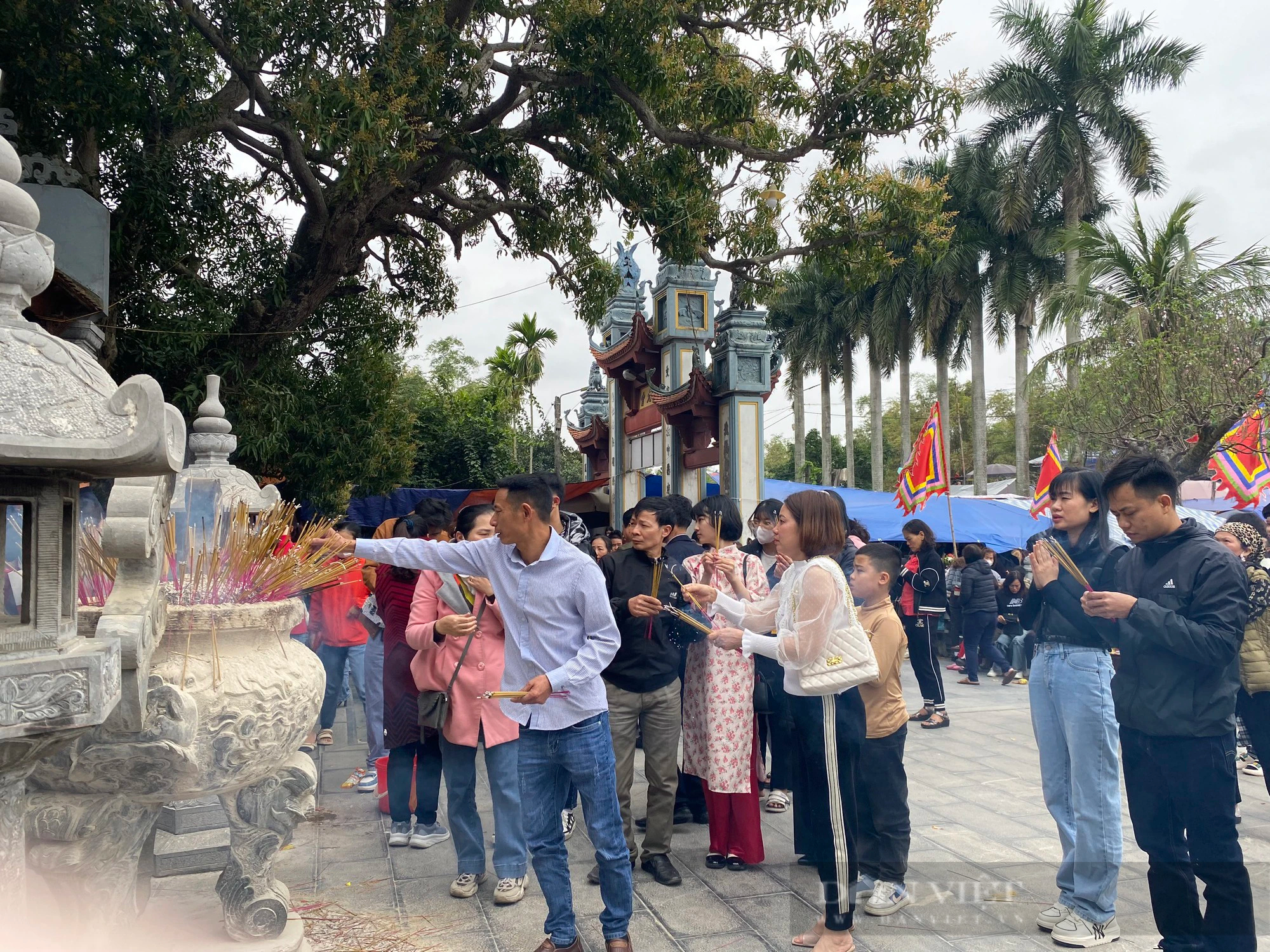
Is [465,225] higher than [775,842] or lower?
higher

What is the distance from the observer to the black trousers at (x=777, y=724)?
4.59 m

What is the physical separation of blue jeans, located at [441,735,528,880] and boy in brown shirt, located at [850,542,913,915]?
1.41m

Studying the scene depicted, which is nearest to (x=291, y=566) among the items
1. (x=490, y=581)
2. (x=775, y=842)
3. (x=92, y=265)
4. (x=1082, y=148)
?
(x=490, y=581)

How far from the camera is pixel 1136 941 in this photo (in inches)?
131

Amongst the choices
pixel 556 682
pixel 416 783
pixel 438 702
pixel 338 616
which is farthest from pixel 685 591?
pixel 338 616

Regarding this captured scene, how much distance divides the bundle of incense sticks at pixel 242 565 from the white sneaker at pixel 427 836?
6.00 ft

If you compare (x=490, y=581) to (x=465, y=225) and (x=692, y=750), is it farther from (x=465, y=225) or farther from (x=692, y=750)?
(x=465, y=225)

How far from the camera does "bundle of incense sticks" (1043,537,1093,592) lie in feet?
10.7

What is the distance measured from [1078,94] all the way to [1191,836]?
24.8 meters

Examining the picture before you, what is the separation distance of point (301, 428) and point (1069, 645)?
779cm

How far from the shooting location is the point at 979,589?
10539 millimetres

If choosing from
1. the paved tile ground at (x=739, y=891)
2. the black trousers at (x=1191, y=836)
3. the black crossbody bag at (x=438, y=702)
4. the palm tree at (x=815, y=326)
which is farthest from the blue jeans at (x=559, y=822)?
the palm tree at (x=815, y=326)

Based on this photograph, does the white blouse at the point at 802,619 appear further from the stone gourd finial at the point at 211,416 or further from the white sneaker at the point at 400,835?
the stone gourd finial at the point at 211,416

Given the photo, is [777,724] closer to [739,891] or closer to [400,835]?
[739,891]
